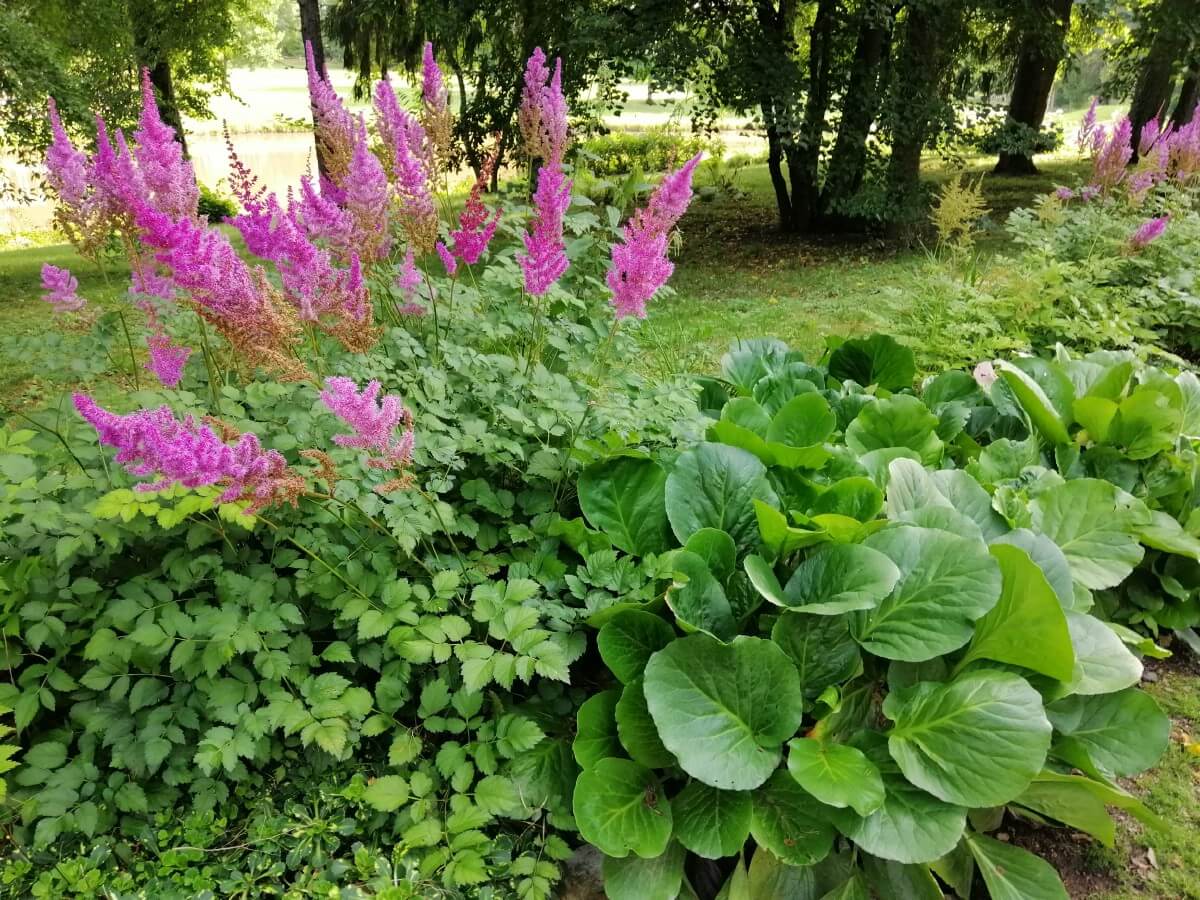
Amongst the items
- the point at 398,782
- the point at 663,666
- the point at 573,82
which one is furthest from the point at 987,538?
the point at 573,82

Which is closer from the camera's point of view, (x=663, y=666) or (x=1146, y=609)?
(x=663, y=666)

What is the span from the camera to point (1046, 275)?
433 cm

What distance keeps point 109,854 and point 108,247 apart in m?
1.66

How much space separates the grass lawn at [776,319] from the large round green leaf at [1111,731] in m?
0.23

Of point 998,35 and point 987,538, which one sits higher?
point 998,35

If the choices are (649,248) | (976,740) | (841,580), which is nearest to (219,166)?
(649,248)

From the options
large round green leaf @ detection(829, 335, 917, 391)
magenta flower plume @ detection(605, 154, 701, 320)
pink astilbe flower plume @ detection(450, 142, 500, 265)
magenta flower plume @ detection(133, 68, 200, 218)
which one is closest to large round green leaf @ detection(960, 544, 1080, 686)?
magenta flower plume @ detection(605, 154, 701, 320)

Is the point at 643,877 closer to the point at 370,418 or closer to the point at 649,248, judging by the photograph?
the point at 370,418

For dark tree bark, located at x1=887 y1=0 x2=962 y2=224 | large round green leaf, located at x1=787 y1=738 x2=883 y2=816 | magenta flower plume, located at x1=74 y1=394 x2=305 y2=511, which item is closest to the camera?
magenta flower plume, located at x1=74 y1=394 x2=305 y2=511

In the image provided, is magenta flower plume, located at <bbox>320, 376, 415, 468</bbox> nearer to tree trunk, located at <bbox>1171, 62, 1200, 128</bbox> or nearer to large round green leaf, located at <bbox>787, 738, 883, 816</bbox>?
large round green leaf, located at <bbox>787, 738, 883, 816</bbox>

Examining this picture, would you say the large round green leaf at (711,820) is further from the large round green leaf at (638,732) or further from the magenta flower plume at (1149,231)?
the magenta flower plume at (1149,231)

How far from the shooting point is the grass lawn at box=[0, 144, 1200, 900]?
2.01 metres

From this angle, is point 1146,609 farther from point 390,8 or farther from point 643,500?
point 390,8

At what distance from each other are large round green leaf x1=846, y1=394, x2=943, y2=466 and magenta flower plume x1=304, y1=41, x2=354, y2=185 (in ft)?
6.43
